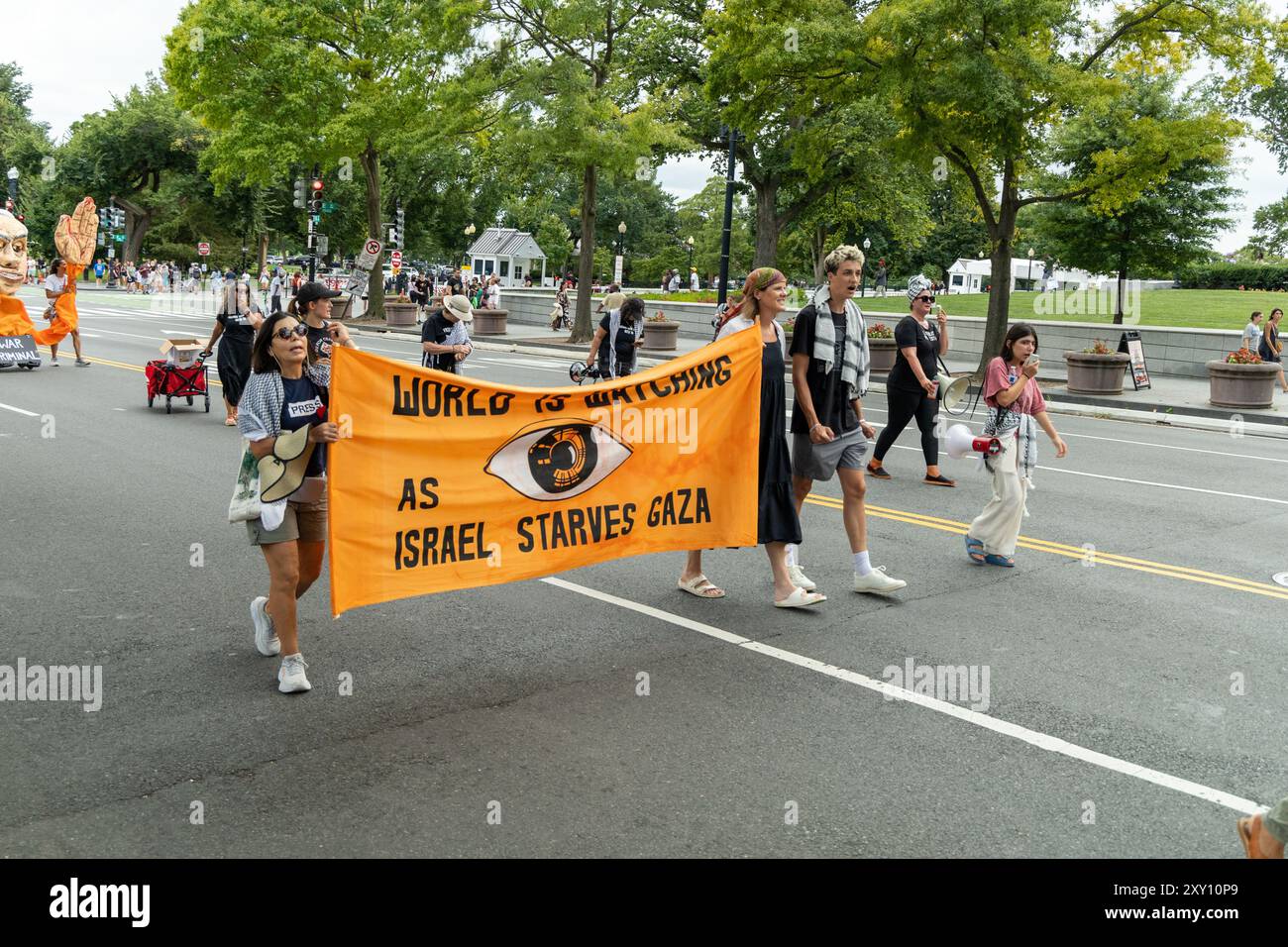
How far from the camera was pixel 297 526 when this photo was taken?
5.62 m

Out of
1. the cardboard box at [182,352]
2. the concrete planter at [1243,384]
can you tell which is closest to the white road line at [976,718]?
the cardboard box at [182,352]

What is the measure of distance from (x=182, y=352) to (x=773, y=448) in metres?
11.1

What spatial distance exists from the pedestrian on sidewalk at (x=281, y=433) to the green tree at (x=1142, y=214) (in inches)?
1222

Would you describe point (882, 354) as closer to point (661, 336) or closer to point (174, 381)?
point (661, 336)

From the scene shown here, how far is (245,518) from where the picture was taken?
213 inches

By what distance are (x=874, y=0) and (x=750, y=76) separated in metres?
4.81

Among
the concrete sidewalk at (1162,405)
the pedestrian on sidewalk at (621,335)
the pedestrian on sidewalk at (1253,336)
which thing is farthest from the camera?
the pedestrian on sidewalk at (1253,336)

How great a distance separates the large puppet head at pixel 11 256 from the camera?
25.5 feet

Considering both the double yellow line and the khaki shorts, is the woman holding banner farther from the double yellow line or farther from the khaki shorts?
the double yellow line

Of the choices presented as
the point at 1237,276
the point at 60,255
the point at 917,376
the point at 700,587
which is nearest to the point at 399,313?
the point at 917,376

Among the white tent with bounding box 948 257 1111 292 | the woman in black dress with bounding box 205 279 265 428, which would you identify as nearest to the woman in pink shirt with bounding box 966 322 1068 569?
the woman in black dress with bounding box 205 279 265 428

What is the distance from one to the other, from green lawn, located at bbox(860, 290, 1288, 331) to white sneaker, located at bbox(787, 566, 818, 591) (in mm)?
29273

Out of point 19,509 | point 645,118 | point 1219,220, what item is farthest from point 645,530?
point 1219,220

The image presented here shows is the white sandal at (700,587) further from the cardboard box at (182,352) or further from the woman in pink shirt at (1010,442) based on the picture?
the cardboard box at (182,352)
